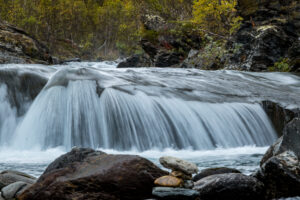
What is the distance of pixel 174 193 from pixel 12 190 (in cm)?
176

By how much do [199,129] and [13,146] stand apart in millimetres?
4259

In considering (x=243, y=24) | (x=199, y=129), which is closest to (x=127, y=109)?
(x=199, y=129)

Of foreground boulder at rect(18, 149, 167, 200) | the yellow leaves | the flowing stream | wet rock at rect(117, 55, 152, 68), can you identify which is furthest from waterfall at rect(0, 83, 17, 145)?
wet rock at rect(117, 55, 152, 68)

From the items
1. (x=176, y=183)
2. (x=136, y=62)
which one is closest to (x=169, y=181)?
(x=176, y=183)

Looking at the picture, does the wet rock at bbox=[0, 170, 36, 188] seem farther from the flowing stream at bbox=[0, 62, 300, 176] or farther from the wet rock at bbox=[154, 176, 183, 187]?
the wet rock at bbox=[154, 176, 183, 187]

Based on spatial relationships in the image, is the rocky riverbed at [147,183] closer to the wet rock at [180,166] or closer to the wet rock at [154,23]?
the wet rock at [180,166]

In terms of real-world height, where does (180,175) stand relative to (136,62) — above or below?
above

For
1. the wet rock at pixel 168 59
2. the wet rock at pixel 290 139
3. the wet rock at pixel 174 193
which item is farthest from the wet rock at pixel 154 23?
the wet rock at pixel 174 193

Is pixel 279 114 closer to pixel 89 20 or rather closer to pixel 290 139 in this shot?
pixel 290 139

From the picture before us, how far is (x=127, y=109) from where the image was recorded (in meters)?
7.87

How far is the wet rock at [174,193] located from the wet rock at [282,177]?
0.84 metres

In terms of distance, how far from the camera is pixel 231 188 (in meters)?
3.42

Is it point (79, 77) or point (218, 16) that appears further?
point (218, 16)

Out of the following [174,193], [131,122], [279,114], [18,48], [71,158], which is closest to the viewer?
[174,193]
